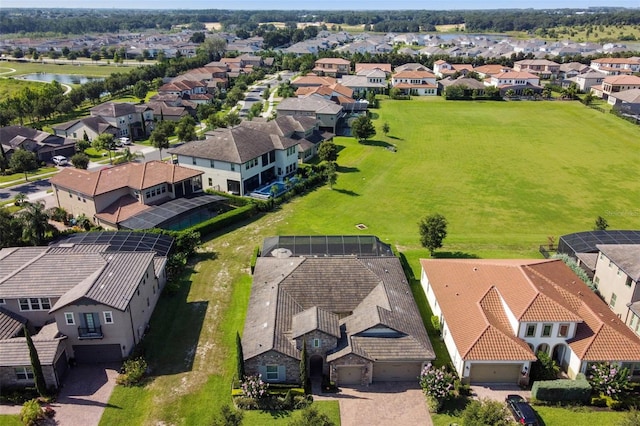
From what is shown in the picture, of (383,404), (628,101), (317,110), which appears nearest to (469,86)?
(628,101)

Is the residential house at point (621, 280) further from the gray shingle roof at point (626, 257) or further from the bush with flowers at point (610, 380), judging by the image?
the bush with flowers at point (610, 380)

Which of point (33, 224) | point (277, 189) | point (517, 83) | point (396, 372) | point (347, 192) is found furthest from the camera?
point (517, 83)

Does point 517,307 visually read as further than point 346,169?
No

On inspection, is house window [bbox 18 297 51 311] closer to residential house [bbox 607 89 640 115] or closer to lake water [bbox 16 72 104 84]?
residential house [bbox 607 89 640 115]

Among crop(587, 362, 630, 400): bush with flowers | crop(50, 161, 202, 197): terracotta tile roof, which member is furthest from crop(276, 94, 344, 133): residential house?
crop(587, 362, 630, 400): bush with flowers

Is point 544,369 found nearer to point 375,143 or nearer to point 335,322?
point 335,322

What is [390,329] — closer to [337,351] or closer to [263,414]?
[337,351]
